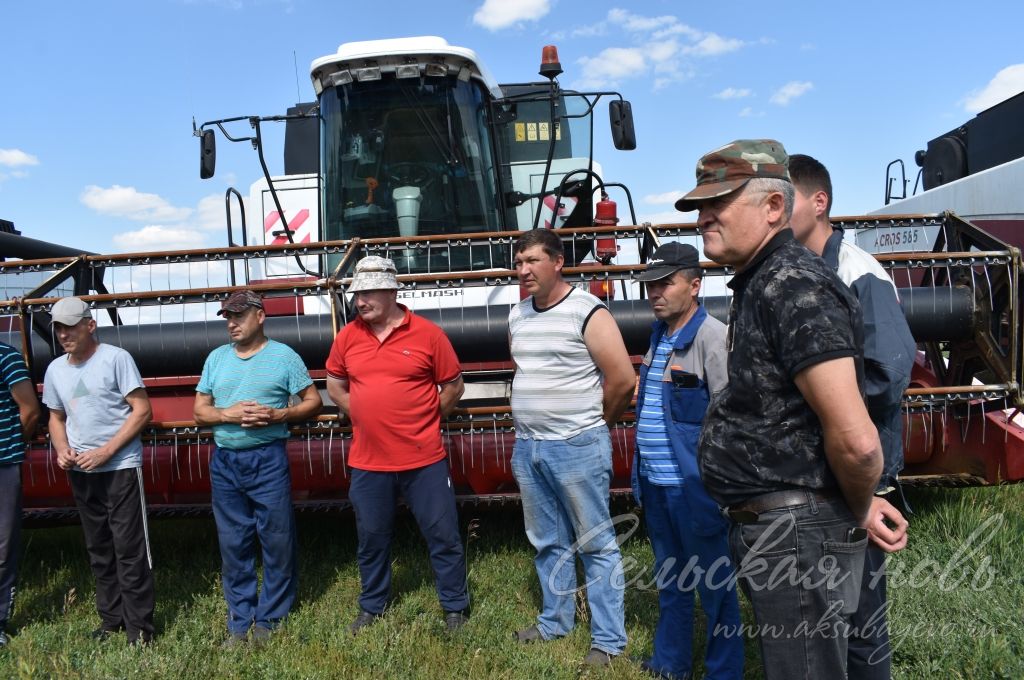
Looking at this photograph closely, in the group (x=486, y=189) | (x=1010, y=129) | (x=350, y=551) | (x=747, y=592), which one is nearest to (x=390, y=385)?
(x=350, y=551)

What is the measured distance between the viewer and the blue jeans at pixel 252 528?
11.5ft

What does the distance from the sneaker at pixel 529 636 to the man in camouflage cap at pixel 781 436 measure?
164 cm

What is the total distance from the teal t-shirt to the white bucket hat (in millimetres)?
491

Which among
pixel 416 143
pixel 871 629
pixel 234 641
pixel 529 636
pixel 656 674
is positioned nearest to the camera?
pixel 871 629

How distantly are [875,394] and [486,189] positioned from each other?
3.89 m

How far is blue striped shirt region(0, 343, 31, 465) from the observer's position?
3.55 meters

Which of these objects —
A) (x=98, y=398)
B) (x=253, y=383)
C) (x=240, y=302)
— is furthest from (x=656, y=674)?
(x=98, y=398)

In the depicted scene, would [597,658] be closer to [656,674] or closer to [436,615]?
[656,674]

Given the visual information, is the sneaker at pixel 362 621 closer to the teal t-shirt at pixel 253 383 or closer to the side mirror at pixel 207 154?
the teal t-shirt at pixel 253 383

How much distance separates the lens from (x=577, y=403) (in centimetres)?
309

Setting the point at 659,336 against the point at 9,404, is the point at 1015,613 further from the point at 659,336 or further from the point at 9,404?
the point at 9,404

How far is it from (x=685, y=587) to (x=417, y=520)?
1244mm

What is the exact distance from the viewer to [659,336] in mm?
2953

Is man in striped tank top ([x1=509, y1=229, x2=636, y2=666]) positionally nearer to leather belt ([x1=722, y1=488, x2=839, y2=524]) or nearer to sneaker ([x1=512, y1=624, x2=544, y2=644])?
sneaker ([x1=512, y1=624, x2=544, y2=644])
